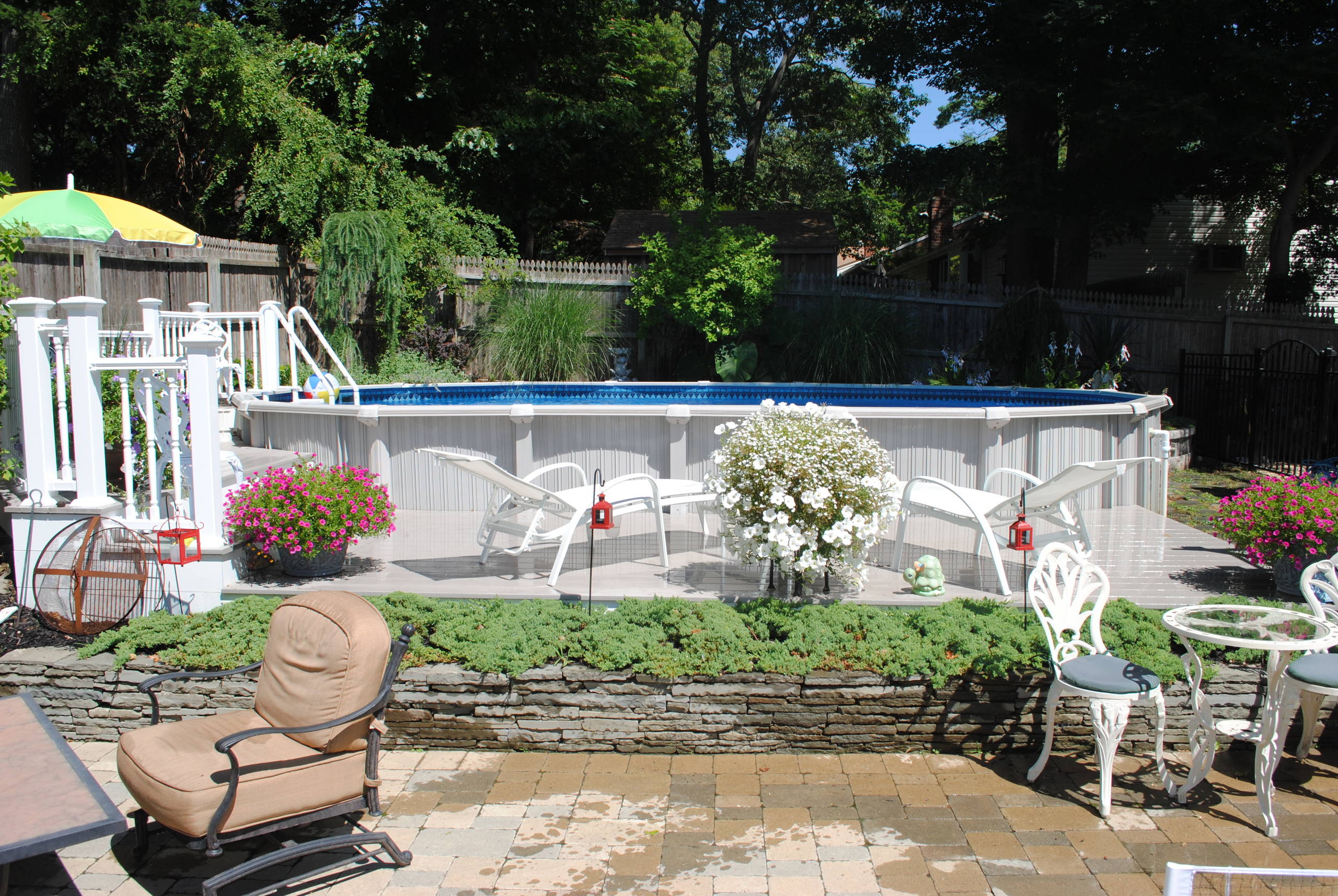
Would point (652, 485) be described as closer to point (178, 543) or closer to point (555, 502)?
point (555, 502)

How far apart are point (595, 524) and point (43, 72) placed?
53.9 ft

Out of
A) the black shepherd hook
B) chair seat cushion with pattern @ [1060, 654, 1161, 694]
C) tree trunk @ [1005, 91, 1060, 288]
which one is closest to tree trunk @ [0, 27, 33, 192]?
the black shepherd hook

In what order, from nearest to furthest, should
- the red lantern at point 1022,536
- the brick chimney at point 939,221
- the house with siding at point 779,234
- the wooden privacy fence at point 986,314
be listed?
1. the red lantern at point 1022,536
2. the wooden privacy fence at point 986,314
3. the house with siding at point 779,234
4. the brick chimney at point 939,221

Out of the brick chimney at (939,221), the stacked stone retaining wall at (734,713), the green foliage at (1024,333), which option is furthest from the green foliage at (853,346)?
the brick chimney at (939,221)

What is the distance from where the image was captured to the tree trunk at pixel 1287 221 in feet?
51.8

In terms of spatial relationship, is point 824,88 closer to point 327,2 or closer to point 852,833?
point 327,2

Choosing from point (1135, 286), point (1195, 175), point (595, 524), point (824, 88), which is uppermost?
point (824, 88)

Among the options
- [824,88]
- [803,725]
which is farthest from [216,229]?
[803,725]

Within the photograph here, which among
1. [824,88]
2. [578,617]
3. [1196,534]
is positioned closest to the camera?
[578,617]

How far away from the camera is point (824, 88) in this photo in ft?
84.7

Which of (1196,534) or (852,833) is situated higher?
(1196,534)

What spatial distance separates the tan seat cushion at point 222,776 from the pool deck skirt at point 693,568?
170 cm

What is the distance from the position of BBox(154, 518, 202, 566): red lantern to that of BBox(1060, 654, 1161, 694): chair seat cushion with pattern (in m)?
4.28

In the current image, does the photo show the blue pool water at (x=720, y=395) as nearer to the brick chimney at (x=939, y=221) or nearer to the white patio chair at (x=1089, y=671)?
the white patio chair at (x=1089, y=671)
